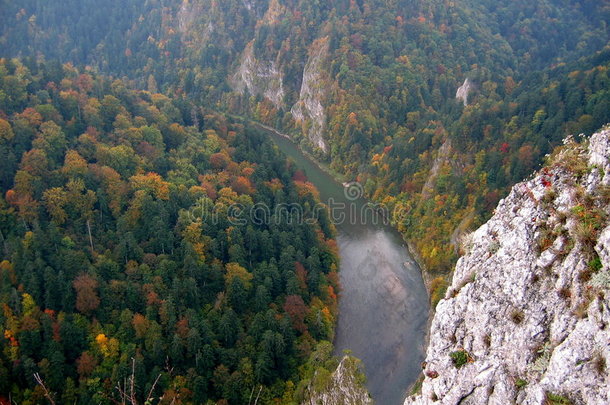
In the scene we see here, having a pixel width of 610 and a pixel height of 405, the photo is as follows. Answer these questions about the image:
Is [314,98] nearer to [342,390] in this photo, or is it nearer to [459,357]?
[342,390]

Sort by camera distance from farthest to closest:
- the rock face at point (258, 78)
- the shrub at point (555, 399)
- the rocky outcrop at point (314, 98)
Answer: the rock face at point (258, 78)
the rocky outcrop at point (314, 98)
the shrub at point (555, 399)

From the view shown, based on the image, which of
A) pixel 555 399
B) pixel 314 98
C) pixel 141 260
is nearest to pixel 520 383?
pixel 555 399

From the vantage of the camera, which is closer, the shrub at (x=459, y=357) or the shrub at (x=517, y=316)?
the shrub at (x=517, y=316)

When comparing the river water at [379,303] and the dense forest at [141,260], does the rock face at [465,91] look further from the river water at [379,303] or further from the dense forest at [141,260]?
the dense forest at [141,260]

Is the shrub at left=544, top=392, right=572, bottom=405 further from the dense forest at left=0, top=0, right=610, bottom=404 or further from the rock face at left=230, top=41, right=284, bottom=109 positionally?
the rock face at left=230, top=41, right=284, bottom=109

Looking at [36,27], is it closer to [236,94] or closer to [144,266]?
[236,94]

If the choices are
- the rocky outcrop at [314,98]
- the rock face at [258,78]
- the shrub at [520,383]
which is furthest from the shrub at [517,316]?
the rock face at [258,78]
